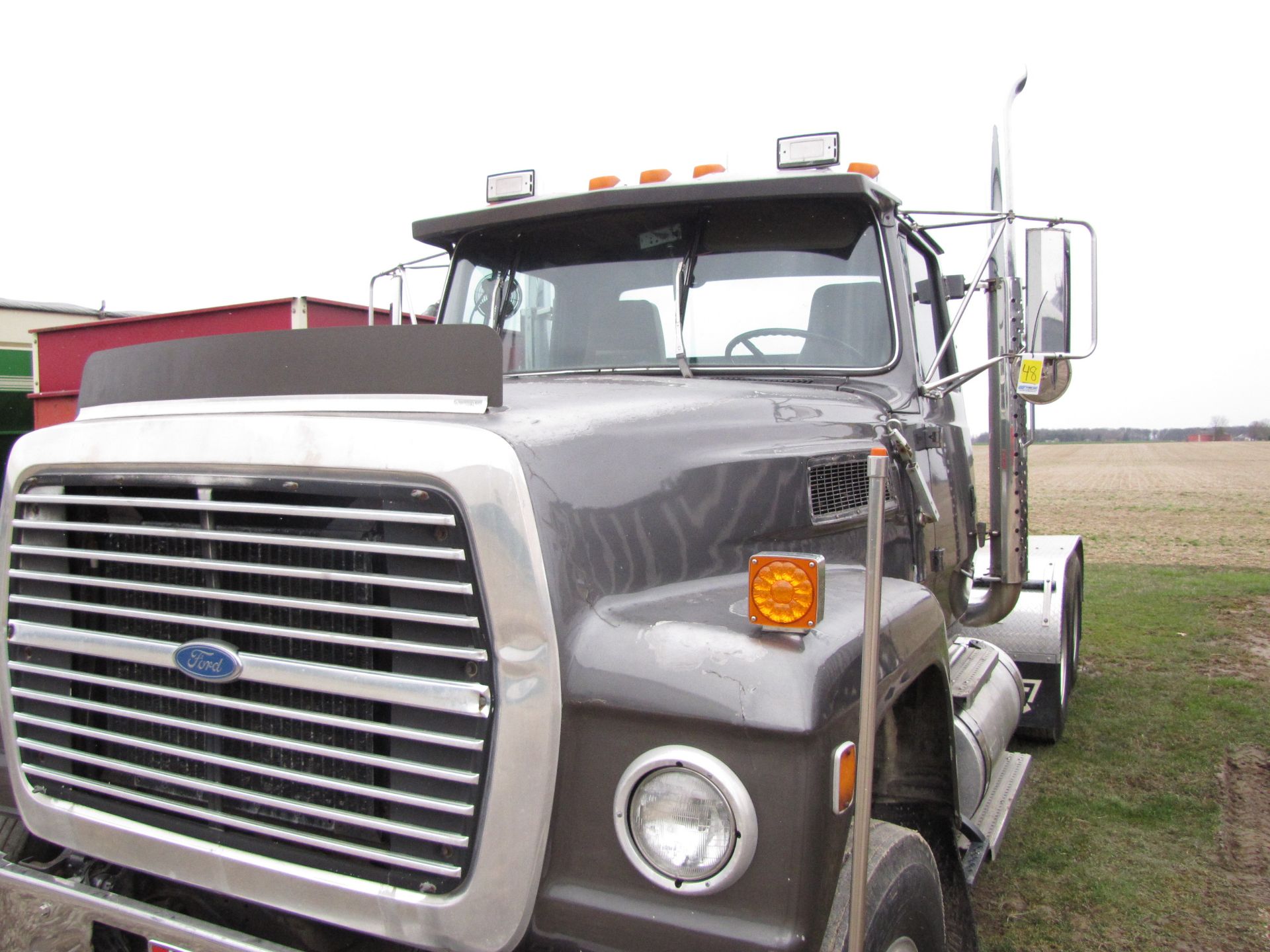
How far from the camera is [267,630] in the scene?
1.94m

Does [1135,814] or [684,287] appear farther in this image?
[1135,814]

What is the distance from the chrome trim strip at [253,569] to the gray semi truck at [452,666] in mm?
A: 10

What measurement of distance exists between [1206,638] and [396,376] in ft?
26.8

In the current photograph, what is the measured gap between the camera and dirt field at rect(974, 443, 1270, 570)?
14.9 metres

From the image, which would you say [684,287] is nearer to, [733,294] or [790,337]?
[733,294]

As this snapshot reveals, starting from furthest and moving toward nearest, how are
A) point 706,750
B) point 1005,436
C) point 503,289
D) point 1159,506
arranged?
1. point 1159,506
2. point 1005,436
3. point 503,289
4. point 706,750

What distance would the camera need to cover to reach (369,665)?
1867 mm

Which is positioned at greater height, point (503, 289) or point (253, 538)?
point (503, 289)

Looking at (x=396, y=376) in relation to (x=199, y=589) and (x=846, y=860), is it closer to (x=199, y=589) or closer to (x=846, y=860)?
(x=199, y=589)

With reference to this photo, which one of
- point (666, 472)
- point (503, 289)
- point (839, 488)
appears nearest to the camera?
point (666, 472)

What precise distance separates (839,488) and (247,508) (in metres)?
1.60

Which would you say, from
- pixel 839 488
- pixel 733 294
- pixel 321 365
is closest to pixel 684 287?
pixel 733 294

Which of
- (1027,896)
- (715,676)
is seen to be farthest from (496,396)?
(1027,896)

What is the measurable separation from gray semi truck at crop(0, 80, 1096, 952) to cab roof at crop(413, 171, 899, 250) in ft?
2.64
